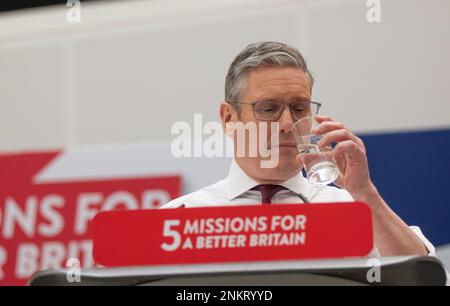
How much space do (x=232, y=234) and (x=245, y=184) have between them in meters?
0.53

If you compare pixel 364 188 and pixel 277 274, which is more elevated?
pixel 364 188

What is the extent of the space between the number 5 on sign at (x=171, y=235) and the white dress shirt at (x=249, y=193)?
0.44 metres

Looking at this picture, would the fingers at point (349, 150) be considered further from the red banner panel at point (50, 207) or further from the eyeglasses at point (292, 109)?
the red banner panel at point (50, 207)

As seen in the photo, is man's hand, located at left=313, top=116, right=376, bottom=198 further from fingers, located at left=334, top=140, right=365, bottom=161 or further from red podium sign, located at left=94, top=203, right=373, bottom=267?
red podium sign, located at left=94, top=203, right=373, bottom=267

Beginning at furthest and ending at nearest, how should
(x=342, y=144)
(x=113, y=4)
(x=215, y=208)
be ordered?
1. (x=113, y=4)
2. (x=342, y=144)
3. (x=215, y=208)

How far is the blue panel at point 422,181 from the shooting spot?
1.93 metres

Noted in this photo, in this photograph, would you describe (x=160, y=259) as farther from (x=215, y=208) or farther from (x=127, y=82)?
(x=127, y=82)

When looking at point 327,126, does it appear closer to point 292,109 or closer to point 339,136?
point 339,136

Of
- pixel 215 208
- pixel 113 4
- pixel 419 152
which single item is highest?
pixel 113 4

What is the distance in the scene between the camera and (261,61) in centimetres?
141

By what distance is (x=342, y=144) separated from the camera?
3.60ft

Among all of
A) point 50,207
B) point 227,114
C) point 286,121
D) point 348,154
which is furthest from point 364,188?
point 50,207
